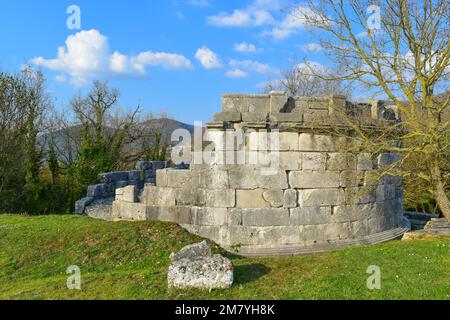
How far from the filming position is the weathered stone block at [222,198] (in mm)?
9148

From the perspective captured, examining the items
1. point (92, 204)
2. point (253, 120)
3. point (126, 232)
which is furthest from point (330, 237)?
point (92, 204)

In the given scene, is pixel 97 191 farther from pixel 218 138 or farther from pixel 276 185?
pixel 276 185

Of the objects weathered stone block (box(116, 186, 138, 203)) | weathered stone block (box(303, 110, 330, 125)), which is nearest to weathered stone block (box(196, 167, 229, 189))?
weathered stone block (box(116, 186, 138, 203))

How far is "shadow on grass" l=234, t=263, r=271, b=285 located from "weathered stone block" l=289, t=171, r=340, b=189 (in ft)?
8.10

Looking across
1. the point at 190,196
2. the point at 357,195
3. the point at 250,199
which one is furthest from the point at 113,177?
the point at 357,195

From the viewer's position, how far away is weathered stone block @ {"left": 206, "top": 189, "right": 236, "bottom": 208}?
360 inches

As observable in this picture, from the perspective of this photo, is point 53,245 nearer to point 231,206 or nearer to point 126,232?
point 126,232

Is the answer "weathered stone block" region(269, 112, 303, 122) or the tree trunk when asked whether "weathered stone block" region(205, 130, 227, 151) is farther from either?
the tree trunk

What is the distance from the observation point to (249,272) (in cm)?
701

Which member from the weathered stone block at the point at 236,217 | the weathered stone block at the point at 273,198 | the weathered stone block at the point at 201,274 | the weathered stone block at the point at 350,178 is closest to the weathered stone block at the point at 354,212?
the weathered stone block at the point at 350,178

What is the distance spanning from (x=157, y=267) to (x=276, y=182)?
3382mm

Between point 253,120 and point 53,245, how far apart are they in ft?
18.1

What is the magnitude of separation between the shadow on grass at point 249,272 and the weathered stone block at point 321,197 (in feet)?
7.73
